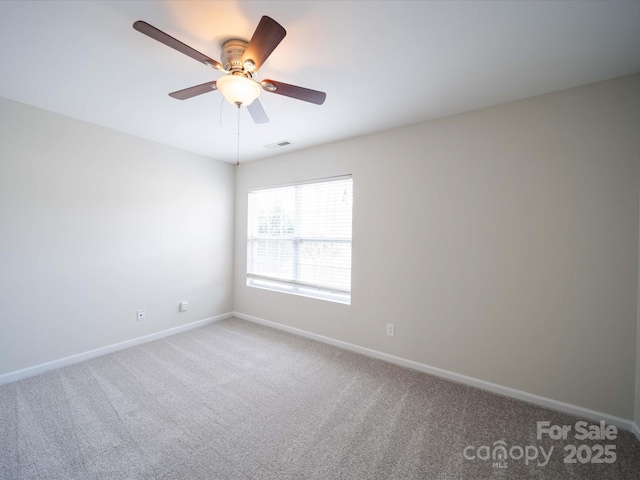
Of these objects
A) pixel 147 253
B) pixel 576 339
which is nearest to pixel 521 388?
pixel 576 339

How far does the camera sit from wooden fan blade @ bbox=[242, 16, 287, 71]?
113 cm

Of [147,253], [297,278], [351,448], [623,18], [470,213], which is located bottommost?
[351,448]

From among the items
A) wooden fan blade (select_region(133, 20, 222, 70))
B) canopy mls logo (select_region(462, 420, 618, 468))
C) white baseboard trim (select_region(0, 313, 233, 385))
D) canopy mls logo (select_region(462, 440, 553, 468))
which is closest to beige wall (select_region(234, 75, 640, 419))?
canopy mls logo (select_region(462, 420, 618, 468))

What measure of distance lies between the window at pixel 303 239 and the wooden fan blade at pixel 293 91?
1482 mm

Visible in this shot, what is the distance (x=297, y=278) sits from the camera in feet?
11.6

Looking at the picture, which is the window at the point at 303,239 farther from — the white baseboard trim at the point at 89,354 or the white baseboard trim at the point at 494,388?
the white baseboard trim at the point at 89,354

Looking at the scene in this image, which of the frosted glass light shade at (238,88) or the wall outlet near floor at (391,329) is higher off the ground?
the frosted glass light shade at (238,88)

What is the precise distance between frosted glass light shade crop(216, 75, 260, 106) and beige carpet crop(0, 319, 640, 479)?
2.16 meters

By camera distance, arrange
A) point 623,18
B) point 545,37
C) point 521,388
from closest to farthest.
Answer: point 623,18 < point 545,37 < point 521,388

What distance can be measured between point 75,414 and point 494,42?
375cm

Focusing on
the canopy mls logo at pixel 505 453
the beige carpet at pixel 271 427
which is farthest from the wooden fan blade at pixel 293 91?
the canopy mls logo at pixel 505 453

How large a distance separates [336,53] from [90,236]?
9.92 ft

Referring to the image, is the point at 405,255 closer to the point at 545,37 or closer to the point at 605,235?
the point at 605,235

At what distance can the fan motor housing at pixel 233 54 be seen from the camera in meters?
1.49
